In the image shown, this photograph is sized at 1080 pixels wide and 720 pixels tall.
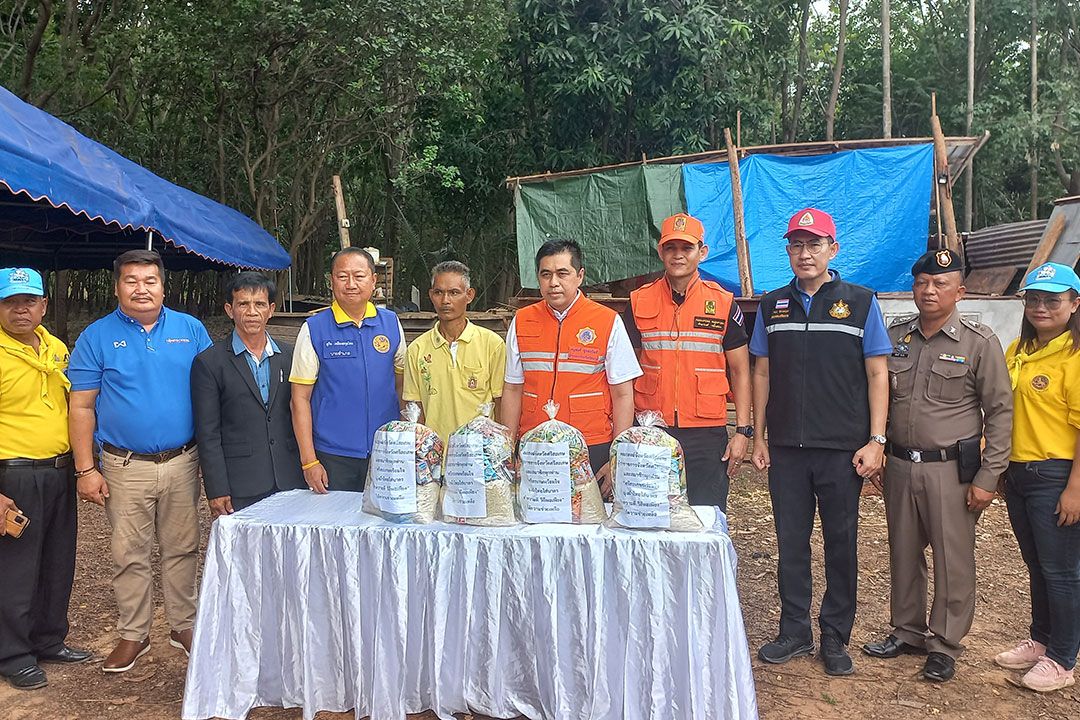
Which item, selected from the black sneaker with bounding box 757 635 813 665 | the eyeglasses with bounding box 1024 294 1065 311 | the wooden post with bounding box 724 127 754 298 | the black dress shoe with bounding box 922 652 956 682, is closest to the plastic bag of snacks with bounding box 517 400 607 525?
the black sneaker with bounding box 757 635 813 665

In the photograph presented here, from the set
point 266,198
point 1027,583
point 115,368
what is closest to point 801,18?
point 266,198

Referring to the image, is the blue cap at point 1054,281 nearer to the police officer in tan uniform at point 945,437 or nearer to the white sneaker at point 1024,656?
the police officer in tan uniform at point 945,437

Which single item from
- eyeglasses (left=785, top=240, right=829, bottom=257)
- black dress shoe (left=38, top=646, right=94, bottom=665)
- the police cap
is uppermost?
eyeglasses (left=785, top=240, right=829, bottom=257)

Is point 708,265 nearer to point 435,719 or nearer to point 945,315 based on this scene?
point 945,315

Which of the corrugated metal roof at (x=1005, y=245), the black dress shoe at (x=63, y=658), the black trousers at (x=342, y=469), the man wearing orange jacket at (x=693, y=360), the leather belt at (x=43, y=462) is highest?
the corrugated metal roof at (x=1005, y=245)

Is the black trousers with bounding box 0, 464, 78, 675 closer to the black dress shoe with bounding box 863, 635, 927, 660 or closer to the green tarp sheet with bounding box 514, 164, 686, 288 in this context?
the black dress shoe with bounding box 863, 635, 927, 660

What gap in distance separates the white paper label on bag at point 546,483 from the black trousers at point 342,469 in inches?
38.4

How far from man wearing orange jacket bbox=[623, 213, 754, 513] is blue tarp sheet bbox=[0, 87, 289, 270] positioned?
12.5ft

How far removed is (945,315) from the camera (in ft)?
10.2

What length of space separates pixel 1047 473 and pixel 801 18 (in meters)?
14.0

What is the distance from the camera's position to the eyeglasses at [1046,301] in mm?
2971

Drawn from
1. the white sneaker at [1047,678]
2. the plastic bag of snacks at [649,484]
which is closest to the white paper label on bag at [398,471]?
the plastic bag of snacks at [649,484]

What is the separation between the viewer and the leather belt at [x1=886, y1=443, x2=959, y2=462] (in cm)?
310

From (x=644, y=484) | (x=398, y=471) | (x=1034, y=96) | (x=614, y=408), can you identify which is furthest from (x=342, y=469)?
(x=1034, y=96)
